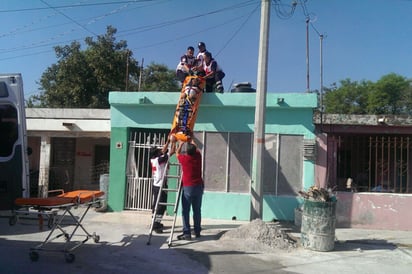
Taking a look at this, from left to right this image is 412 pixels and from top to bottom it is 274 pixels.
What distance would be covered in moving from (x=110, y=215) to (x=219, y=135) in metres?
3.50

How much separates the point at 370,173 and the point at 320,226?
392cm

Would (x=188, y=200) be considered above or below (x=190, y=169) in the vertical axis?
below

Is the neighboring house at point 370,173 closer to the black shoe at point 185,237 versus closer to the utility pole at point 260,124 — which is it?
the utility pole at point 260,124

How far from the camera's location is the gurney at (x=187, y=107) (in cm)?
999

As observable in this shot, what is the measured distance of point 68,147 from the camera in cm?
1853

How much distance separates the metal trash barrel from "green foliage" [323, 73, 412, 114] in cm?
3393

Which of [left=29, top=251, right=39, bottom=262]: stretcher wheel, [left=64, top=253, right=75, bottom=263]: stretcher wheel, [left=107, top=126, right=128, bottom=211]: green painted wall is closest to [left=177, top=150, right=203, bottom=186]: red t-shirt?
[left=64, top=253, right=75, bottom=263]: stretcher wheel

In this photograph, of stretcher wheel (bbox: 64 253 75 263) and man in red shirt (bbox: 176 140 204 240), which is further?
man in red shirt (bbox: 176 140 204 240)

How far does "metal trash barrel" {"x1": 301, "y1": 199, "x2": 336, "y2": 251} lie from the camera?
7.91 meters

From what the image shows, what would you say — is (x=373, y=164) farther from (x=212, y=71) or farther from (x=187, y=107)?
(x=187, y=107)

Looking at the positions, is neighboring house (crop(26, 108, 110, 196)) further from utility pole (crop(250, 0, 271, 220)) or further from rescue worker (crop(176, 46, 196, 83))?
utility pole (crop(250, 0, 271, 220))

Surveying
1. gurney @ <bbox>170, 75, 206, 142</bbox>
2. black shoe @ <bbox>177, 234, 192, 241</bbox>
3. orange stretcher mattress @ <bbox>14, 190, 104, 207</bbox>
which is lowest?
black shoe @ <bbox>177, 234, 192, 241</bbox>

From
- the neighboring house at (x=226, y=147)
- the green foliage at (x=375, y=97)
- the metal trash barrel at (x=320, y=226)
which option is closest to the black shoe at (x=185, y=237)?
the metal trash barrel at (x=320, y=226)

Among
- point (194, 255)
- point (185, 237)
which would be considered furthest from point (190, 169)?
point (194, 255)
